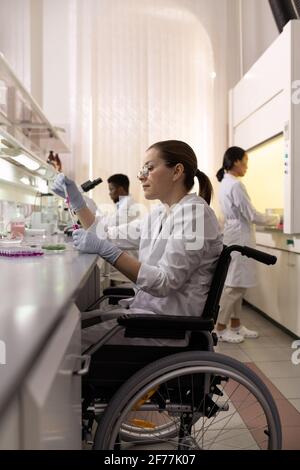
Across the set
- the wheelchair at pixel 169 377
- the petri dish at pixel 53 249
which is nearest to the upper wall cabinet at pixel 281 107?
the petri dish at pixel 53 249

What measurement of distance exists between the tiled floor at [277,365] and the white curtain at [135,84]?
211 cm

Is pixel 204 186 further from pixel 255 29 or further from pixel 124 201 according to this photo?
pixel 255 29

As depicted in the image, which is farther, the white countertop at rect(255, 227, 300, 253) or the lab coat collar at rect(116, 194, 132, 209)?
Result: the lab coat collar at rect(116, 194, 132, 209)

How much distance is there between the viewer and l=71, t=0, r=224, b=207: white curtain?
15.9 ft

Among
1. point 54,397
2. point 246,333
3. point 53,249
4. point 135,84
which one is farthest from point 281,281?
point 54,397

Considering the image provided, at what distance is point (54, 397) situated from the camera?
0.65 m

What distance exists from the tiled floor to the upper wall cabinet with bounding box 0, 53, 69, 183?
72.0 inches

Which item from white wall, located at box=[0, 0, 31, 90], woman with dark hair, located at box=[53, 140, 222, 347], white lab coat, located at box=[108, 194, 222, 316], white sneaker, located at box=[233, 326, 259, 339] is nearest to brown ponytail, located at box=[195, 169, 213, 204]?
woman with dark hair, located at box=[53, 140, 222, 347]

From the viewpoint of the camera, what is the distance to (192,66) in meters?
4.93

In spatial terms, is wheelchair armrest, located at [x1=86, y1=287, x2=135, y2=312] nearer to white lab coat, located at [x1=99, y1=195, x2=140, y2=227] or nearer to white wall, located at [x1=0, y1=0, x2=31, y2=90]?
white lab coat, located at [x1=99, y1=195, x2=140, y2=227]

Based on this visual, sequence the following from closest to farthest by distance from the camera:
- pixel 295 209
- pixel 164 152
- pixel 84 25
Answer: pixel 164 152, pixel 295 209, pixel 84 25

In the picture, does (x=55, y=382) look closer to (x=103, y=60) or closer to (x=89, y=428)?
(x=89, y=428)

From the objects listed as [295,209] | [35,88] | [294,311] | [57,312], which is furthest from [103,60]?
[57,312]

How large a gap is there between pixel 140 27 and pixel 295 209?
293 cm
